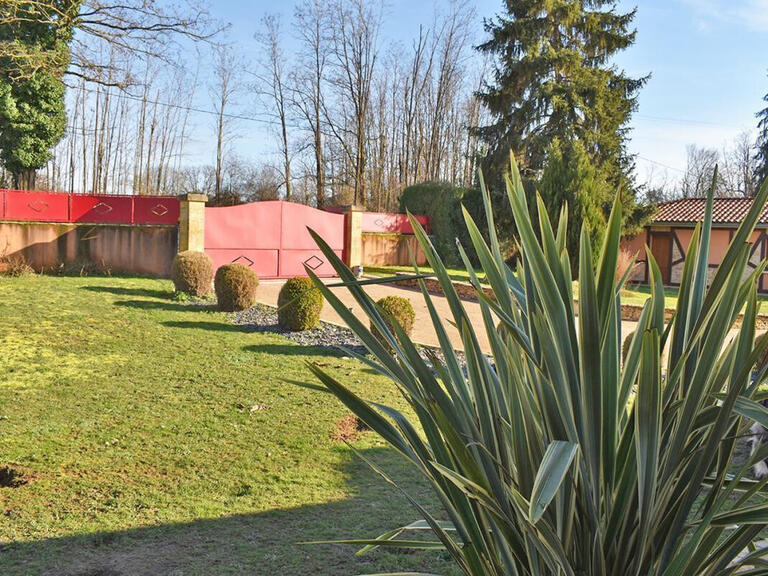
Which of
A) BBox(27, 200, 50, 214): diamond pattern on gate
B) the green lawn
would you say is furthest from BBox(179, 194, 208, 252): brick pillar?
the green lawn

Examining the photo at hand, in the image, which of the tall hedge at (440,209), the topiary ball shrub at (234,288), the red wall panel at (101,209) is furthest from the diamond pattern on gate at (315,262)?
the tall hedge at (440,209)

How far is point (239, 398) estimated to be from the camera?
690 centimetres

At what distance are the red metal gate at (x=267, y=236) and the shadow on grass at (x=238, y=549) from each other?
1304 centimetres

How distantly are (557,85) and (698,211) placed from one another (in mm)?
6877

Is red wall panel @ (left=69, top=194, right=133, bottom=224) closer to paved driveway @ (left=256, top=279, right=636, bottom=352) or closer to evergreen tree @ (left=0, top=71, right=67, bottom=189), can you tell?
paved driveway @ (left=256, top=279, right=636, bottom=352)

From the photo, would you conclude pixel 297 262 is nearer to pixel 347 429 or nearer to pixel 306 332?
pixel 306 332

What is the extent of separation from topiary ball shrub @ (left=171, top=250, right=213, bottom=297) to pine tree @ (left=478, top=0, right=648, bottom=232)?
46.0ft

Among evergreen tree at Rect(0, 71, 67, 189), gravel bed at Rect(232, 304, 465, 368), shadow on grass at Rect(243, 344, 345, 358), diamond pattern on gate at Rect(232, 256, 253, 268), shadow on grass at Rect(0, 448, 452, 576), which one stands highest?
evergreen tree at Rect(0, 71, 67, 189)

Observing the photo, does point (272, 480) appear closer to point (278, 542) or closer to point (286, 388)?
point (278, 542)

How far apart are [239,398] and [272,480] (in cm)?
215

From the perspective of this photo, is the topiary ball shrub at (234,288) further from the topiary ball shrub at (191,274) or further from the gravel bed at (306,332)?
the topiary ball shrub at (191,274)

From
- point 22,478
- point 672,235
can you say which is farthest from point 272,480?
point 672,235

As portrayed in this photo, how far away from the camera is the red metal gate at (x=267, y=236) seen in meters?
16.7

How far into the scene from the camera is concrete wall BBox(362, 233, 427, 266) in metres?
23.7
